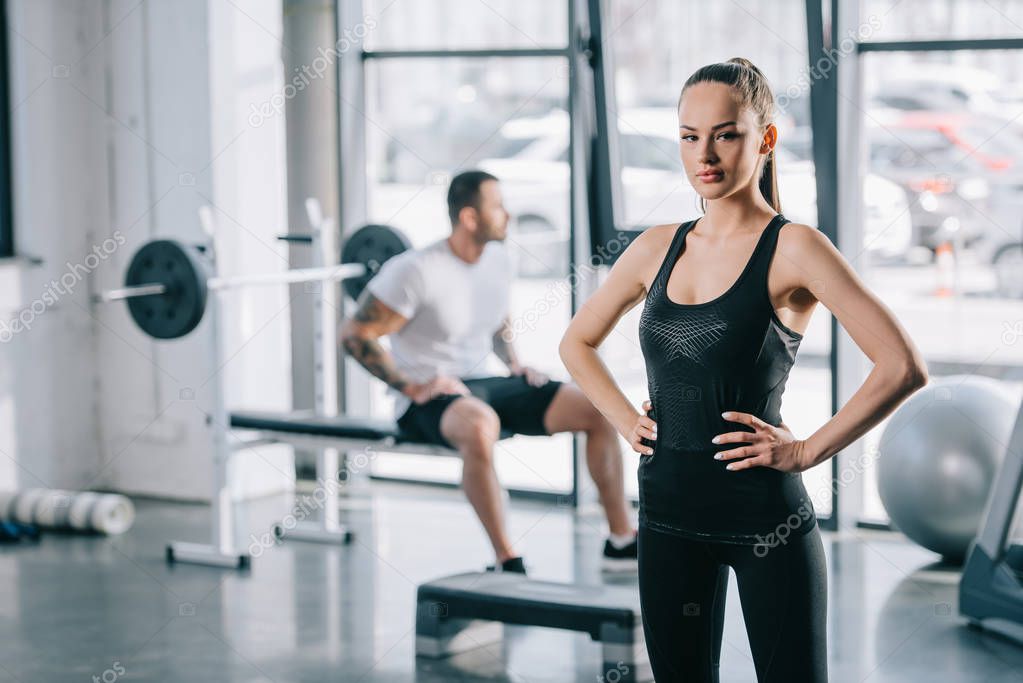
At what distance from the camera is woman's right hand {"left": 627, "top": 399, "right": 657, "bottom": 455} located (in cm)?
172

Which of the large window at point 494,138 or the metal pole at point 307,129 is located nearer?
the large window at point 494,138

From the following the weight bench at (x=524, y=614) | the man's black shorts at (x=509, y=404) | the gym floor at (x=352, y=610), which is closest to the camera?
the weight bench at (x=524, y=614)

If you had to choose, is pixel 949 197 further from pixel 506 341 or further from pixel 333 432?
pixel 333 432

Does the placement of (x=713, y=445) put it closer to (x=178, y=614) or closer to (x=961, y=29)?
(x=178, y=614)

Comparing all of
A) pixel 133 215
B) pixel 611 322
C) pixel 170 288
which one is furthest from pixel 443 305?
pixel 611 322

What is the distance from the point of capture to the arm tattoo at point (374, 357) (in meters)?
3.82

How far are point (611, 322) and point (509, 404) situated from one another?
2.05 m

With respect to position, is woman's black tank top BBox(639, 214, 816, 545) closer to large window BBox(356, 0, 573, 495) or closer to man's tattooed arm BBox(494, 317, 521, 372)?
man's tattooed arm BBox(494, 317, 521, 372)

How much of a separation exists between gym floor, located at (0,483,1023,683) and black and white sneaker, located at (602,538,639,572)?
66mm

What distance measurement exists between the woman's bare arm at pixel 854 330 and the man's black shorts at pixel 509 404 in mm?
2244

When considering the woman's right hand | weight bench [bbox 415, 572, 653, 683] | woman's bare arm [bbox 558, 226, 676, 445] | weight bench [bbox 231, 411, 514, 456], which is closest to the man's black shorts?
weight bench [bbox 231, 411, 514, 456]

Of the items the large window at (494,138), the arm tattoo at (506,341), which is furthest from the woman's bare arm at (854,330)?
the large window at (494,138)

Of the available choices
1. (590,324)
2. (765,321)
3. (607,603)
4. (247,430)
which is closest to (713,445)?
(765,321)

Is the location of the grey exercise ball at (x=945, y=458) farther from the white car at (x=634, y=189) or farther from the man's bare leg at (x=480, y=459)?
the man's bare leg at (x=480, y=459)
